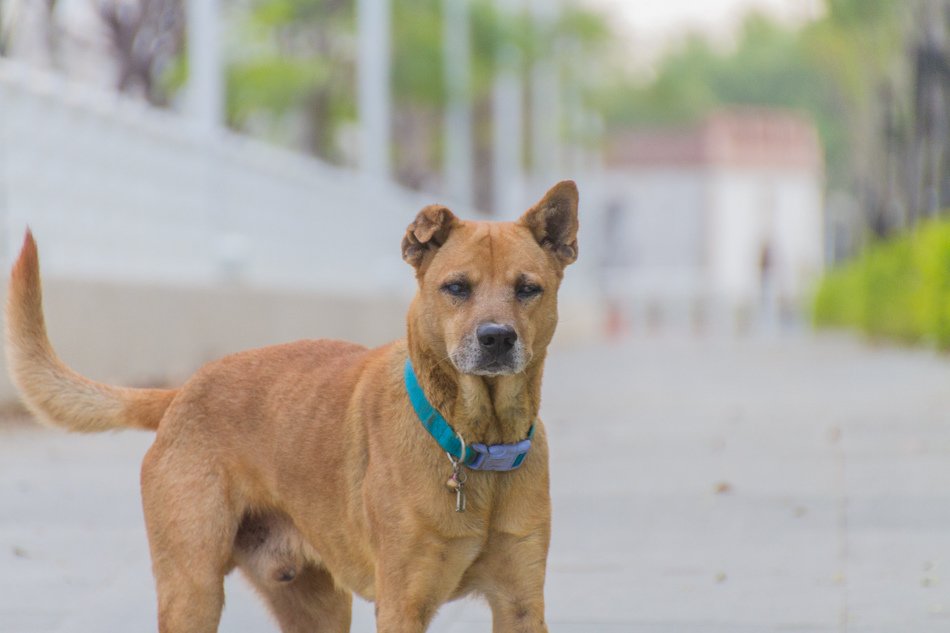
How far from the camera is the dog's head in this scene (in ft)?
13.9

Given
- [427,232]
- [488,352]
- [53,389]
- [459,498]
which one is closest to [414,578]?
[459,498]

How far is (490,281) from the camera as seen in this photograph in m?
4.37

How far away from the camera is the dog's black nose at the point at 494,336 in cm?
422

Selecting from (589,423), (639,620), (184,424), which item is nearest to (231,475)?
(184,424)

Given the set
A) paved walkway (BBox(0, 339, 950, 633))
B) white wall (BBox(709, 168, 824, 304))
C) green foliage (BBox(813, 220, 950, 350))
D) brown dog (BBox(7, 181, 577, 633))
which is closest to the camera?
brown dog (BBox(7, 181, 577, 633))

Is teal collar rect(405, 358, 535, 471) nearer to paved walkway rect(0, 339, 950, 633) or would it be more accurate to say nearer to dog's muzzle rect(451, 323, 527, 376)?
dog's muzzle rect(451, 323, 527, 376)

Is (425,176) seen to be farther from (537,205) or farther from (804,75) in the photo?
(804,75)

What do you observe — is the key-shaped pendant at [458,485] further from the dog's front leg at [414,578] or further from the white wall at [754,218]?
the white wall at [754,218]

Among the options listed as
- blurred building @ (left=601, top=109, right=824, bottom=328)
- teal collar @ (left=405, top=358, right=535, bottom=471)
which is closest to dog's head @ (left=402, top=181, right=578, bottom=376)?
teal collar @ (left=405, top=358, right=535, bottom=471)

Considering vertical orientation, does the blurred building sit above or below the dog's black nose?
below

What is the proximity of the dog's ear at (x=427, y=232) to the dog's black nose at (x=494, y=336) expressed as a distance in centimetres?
38

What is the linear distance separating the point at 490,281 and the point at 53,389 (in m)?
1.50

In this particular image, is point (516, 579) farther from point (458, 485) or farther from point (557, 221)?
point (557, 221)

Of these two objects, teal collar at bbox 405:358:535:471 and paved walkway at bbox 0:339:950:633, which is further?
paved walkway at bbox 0:339:950:633
